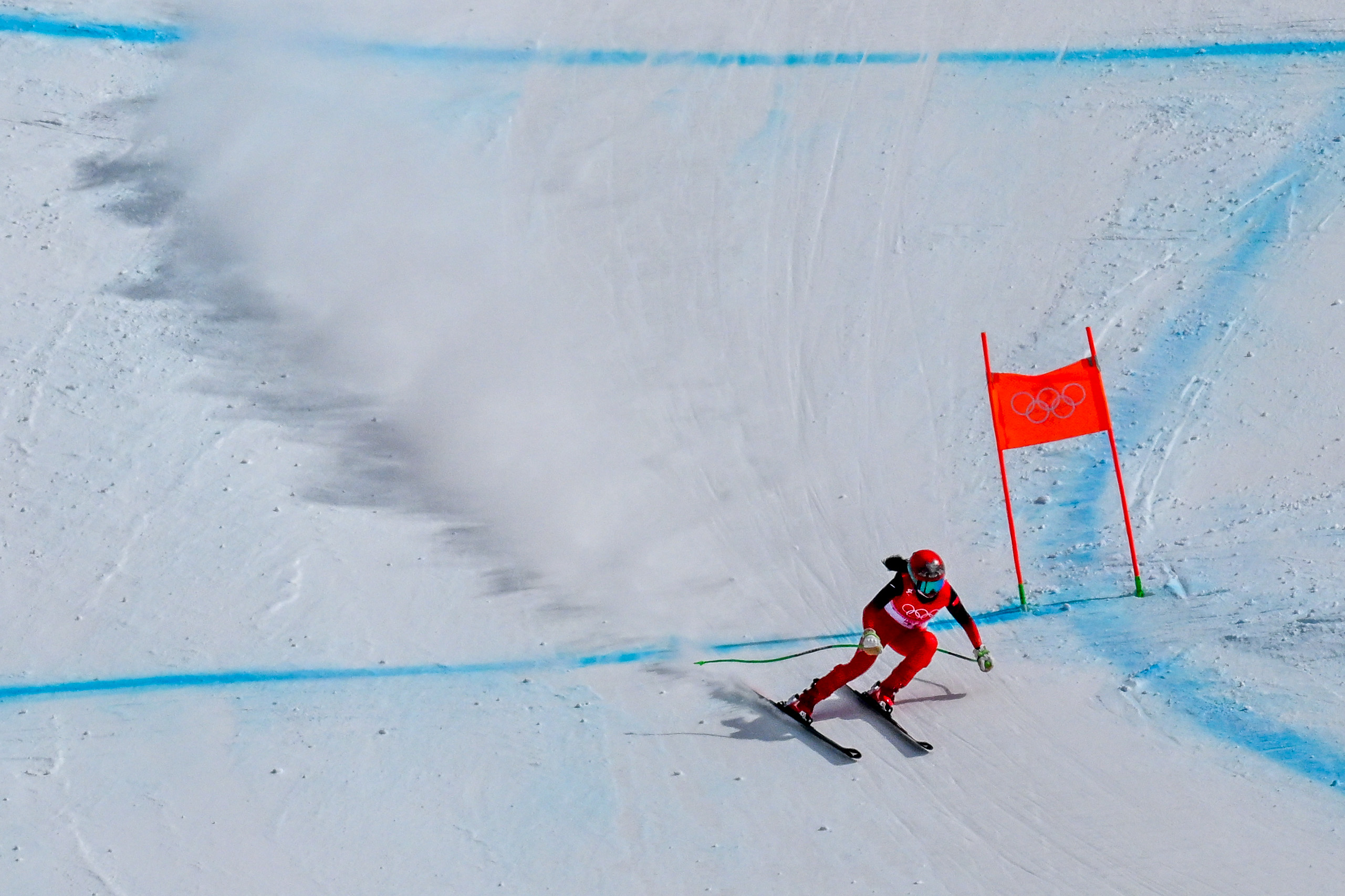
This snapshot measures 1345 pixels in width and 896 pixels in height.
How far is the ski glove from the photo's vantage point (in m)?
6.73

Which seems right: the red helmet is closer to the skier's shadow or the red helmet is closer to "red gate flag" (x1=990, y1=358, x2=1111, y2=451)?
the skier's shadow

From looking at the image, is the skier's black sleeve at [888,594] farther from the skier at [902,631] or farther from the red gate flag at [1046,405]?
the red gate flag at [1046,405]

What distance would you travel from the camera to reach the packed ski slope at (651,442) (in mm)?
6543

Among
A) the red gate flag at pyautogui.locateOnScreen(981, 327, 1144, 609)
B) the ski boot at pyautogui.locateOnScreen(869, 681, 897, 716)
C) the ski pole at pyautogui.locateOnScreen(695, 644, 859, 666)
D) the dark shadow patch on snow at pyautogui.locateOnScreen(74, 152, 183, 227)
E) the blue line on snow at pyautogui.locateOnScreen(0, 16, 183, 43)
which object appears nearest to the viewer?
the ski boot at pyautogui.locateOnScreen(869, 681, 897, 716)

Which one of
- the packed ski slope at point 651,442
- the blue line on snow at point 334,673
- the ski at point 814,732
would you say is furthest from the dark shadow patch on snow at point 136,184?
the ski at point 814,732

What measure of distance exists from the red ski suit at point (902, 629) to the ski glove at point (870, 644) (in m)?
0.02

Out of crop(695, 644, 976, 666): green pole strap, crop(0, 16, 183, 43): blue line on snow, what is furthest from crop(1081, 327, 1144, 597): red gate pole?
crop(0, 16, 183, 43): blue line on snow

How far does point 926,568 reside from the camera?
6.54m

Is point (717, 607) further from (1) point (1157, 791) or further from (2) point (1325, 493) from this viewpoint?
(2) point (1325, 493)

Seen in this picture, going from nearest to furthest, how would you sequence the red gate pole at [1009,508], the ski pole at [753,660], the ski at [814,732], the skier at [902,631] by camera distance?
1. the skier at [902,631]
2. the ski at [814,732]
3. the ski pole at [753,660]
4. the red gate pole at [1009,508]

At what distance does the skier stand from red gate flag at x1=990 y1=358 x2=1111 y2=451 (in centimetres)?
121

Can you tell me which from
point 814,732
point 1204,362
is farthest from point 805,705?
point 1204,362

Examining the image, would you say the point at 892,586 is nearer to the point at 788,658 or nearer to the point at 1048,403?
the point at 788,658

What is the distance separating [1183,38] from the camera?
11227mm
